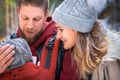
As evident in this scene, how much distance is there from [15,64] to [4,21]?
5712 mm

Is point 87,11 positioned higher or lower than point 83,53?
higher

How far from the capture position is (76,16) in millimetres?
2414

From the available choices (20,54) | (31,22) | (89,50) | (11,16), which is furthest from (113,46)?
(11,16)

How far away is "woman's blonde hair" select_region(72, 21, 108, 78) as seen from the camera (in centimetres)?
244

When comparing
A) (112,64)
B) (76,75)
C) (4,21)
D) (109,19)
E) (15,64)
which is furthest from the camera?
(4,21)

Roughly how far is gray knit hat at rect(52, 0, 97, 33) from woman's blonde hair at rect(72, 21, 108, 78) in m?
0.05

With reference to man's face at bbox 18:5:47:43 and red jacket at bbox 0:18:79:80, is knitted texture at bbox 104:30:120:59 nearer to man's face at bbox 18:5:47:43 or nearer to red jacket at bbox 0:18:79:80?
red jacket at bbox 0:18:79:80

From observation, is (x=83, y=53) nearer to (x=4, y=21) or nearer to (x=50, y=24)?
(x=50, y=24)

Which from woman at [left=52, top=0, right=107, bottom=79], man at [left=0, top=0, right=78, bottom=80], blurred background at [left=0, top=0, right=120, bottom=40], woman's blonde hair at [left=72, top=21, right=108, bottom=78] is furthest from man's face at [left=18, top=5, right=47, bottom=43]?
blurred background at [left=0, top=0, right=120, bottom=40]

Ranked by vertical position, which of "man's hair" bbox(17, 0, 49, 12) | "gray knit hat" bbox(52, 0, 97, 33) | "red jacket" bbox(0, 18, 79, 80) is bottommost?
"red jacket" bbox(0, 18, 79, 80)

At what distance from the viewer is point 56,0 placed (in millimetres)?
6555

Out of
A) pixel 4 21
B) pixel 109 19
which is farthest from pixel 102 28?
pixel 4 21

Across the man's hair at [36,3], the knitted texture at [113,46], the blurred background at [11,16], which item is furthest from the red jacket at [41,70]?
the blurred background at [11,16]

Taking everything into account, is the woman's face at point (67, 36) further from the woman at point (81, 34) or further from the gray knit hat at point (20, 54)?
the gray knit hat at point (20, 54)
